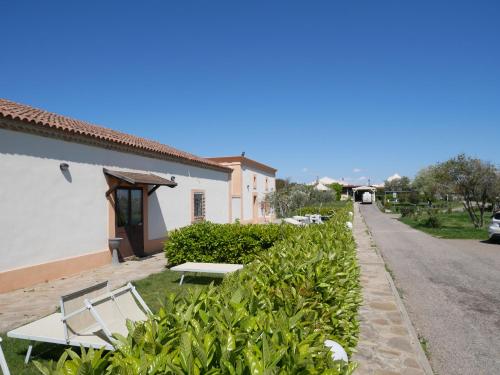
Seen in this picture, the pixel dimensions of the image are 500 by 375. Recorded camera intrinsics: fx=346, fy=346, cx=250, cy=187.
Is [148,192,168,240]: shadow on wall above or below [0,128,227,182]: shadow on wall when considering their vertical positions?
below

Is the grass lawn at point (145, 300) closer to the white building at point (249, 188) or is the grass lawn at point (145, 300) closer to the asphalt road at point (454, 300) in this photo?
the asphalt road at point (454, 300)

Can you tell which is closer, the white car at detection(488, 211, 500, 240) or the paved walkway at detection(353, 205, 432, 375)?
the paved walkway at detection(353, 205, 432, 375)

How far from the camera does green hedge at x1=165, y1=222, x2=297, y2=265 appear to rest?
9.55 meters

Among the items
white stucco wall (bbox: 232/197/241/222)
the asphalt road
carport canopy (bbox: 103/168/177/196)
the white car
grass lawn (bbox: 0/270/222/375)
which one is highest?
carport canopy (bbox: 103/168/177/196)

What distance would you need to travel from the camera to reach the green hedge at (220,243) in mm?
9547

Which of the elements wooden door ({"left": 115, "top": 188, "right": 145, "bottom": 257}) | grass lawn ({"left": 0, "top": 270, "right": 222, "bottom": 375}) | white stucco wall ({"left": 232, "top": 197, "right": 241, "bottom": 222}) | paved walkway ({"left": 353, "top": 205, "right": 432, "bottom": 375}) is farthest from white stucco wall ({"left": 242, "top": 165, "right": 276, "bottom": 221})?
paved walkway ({"left": 353, "top": 205, "right": 432, "bottom": 375})

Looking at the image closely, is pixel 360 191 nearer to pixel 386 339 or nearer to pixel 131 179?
pixel 131 179

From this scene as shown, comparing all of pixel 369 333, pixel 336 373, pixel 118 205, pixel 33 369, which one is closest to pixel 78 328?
pixel 33 369

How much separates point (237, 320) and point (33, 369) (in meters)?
3.17

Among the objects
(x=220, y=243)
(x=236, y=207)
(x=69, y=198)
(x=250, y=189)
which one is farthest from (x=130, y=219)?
(x=250, y=189)

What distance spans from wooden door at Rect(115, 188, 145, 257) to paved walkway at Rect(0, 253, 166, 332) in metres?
0.79

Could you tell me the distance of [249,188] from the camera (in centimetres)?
2473

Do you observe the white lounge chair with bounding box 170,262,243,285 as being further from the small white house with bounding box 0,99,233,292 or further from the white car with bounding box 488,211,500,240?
the white car with bounding box 488,211,500,240

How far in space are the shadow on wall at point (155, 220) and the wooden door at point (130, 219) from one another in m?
0.45
